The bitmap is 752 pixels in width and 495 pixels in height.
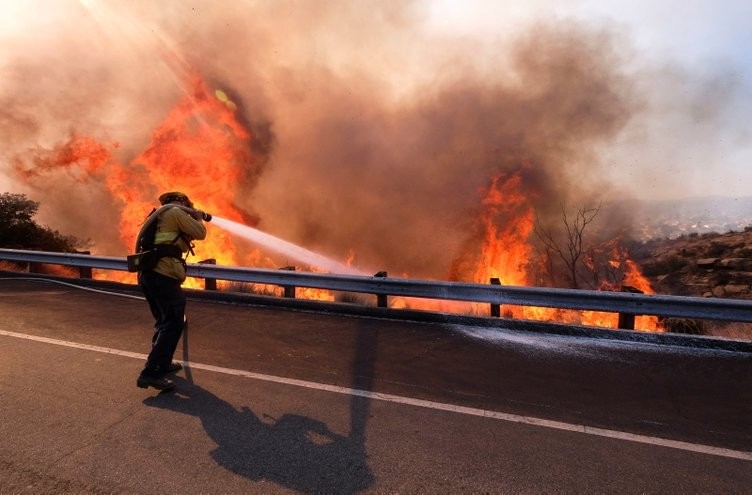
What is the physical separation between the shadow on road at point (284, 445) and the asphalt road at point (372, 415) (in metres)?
0.01

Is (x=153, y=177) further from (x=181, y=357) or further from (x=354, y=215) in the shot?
(x=181, y=357)

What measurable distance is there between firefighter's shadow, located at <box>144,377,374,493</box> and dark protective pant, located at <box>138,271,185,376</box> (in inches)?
18.6

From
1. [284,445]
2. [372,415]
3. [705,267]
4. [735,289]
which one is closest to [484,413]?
[372,415]

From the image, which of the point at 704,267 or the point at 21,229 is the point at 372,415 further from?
the point at 21,229

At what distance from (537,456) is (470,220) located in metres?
13.3

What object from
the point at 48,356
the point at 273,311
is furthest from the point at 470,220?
the point at 48,356

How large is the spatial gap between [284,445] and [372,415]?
749mm

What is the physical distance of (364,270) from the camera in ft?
53.8

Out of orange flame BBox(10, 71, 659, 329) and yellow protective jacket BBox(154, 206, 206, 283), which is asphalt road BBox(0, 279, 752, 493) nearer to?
yellow protective jacket BBox(154, 206, 206, 283)

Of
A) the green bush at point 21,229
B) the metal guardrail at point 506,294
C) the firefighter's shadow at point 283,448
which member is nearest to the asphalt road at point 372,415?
the firefighter's shadow at point 283,448

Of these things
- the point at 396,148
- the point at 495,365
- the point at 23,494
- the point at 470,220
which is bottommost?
the point at 23,494

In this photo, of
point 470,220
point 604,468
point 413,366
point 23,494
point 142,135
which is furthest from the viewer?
point 142,135

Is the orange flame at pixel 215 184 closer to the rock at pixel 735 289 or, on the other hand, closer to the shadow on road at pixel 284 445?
the rock at pixel 735 289

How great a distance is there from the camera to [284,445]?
2.95 metres
